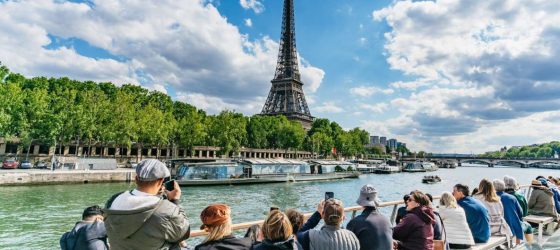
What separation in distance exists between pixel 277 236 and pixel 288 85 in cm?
11262

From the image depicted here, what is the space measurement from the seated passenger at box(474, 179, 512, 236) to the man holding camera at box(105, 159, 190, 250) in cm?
677

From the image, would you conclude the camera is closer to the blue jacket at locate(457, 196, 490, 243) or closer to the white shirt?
the white shirt

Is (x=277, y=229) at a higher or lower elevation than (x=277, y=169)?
higher

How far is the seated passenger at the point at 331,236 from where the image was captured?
12.8 feet

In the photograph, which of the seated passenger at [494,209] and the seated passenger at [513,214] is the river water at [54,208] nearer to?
the seated passenger at [494,209]

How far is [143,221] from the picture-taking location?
2.87 metres

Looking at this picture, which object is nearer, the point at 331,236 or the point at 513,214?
the point at 331,236

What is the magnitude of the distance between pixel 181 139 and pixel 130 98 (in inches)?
449

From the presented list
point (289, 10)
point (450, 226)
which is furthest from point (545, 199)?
point (289, 10)

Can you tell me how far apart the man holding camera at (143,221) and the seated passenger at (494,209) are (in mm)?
6774

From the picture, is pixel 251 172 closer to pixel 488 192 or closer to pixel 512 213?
pixel 512 213

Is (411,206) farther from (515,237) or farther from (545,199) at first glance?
(545,199)

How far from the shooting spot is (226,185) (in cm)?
3894

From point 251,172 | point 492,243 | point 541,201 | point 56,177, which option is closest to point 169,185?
point 492,243
